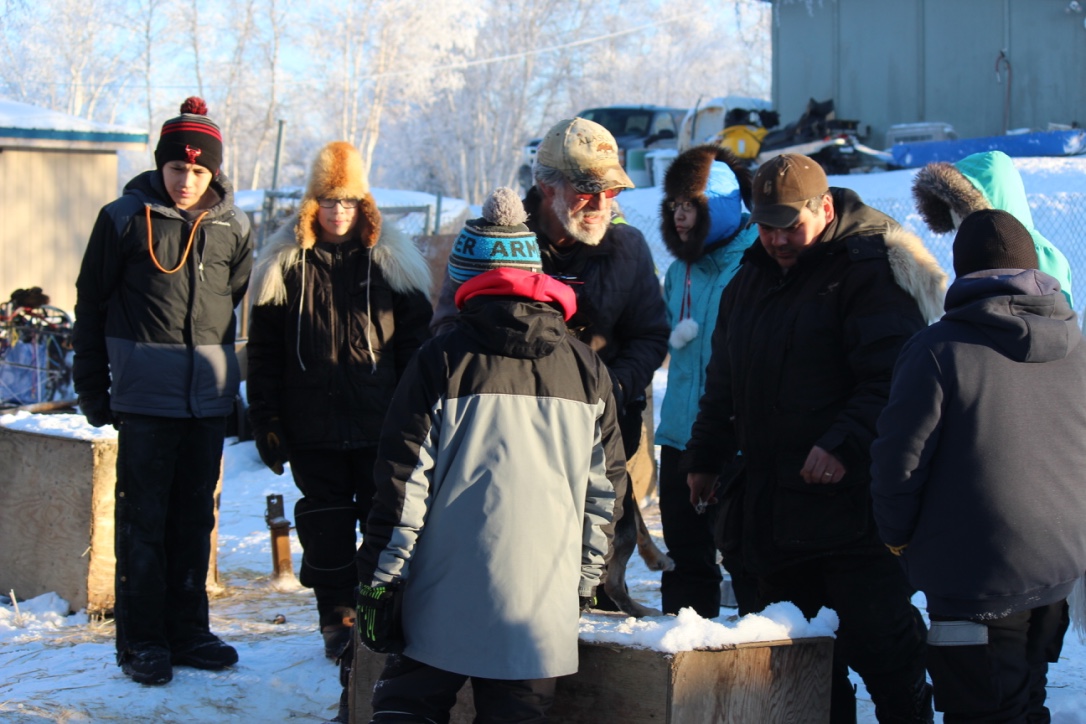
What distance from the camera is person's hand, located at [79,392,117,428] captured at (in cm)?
412

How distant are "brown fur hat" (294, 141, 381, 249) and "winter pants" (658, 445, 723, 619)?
1.47 meters

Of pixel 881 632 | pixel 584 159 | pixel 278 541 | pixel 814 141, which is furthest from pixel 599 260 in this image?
pixel 814 141

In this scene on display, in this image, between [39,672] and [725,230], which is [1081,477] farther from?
[39,672]

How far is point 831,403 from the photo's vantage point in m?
3.25

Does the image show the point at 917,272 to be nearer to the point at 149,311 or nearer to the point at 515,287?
the point at 515,287

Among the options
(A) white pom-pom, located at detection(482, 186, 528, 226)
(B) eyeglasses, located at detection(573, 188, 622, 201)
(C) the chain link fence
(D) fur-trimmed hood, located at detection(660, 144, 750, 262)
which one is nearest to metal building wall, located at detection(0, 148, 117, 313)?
(C) the chain link fence

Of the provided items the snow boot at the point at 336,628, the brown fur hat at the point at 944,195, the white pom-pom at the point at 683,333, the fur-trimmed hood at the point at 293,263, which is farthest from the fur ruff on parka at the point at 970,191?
the snow boot at the point at 336,628

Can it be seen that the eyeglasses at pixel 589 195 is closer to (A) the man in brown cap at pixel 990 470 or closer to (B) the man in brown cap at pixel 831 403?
(B) the man in brown cap at pixel 831 403

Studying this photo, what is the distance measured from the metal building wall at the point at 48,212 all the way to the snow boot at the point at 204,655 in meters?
11.9

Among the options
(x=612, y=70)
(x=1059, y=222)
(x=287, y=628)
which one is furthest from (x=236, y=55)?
(x=287, y=628)

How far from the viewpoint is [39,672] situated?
411 cm

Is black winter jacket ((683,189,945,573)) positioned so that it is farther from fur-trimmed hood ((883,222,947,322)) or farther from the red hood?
the red hood

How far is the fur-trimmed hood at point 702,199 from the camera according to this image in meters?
4.23

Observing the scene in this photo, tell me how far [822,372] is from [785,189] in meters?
0.54
